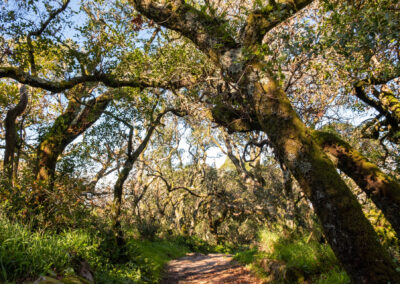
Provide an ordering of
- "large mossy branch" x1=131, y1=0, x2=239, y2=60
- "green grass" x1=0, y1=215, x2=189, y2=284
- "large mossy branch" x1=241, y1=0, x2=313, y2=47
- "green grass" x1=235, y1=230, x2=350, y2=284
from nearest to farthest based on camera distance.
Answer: "green grass" x1=0, y1=215, x2=189, y2=284 → "large mossy branch" x1=241, y1=0, x2=313, y2=47 → "large mossy branch" x1=131, y1=0, x2=239, y2=60 → "green grass" x1=235, y1=230, x2=350, y2=284

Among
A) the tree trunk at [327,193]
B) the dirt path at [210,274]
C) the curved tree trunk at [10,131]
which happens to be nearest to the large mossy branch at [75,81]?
the curved tree trunk at [10,131]

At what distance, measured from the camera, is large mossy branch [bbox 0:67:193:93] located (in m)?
6.00

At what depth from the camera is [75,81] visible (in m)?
6.70

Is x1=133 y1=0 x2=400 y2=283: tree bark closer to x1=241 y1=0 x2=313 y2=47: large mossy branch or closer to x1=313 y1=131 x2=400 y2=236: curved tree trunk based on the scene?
x1=241 y1=0 x2=313 y2=47: large mossy branch

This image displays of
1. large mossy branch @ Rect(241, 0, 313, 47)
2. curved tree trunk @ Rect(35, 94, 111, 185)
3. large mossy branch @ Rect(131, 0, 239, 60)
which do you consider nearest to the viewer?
large mossy branch @ Rect(241, 0, 313, 47)

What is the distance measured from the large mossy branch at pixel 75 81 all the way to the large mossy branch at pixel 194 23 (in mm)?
2258

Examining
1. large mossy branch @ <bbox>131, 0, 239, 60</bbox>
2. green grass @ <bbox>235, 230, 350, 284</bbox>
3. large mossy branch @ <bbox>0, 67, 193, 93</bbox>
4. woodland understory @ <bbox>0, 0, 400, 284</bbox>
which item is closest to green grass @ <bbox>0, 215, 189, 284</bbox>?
woodland understory @ <bbox>0, 0, 400, 284</bbox>

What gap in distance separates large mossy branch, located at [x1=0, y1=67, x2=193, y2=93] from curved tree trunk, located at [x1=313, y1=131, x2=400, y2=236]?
4492mm

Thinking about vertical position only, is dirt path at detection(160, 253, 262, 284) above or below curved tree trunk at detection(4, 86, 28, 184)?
below

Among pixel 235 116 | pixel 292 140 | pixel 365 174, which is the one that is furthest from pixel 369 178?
pixel 235 116

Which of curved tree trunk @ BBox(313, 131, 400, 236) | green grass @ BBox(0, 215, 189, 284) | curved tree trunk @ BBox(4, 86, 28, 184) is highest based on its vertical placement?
curved tree trunk @ BBox(4, 86, 28, 184)

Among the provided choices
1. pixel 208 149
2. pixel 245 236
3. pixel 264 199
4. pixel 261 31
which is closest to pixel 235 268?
pixel 264 199

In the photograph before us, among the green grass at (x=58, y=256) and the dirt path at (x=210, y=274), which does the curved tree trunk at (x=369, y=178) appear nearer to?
the dirt path at (x=210, y=274)

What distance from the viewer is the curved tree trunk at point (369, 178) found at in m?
3.76
